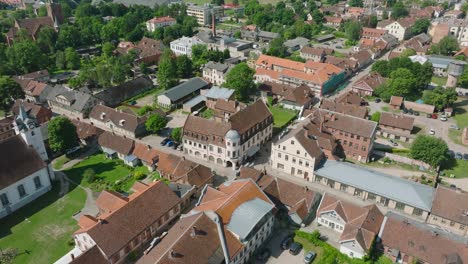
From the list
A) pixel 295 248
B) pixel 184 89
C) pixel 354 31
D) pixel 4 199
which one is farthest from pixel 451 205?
pixel 354 31

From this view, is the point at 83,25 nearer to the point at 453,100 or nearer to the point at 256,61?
the point at 256,61

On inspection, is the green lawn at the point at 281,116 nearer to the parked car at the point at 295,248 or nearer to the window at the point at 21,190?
the parked car at the point at 295,248

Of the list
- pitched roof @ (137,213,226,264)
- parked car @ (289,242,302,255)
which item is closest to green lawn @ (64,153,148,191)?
pitched roof @ (137,213,226,264)

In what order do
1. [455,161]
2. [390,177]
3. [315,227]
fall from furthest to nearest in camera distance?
[455,161] → [390,177] → [315,227]

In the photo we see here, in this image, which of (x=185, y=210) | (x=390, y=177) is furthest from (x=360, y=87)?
(x=185, y=210)

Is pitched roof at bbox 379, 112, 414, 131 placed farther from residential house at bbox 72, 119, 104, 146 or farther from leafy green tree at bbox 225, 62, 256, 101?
residential house at bbox 72, 119, 104, 146

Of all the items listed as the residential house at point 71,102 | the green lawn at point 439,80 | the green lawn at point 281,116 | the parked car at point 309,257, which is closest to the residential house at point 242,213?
the parked car at point 309,257
